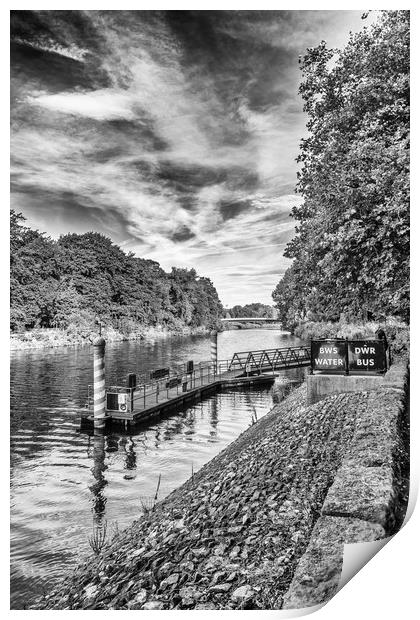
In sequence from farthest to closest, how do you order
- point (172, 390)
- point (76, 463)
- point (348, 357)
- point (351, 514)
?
1. point (172, 390)
2. point (76, 463)
3. point (348, 357)
4. point (351, 514)

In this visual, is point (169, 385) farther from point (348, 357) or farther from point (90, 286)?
point (348, 357)

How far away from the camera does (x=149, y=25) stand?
525cm

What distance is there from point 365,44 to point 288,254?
410 inches

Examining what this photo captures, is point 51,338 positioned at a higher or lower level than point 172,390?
higher

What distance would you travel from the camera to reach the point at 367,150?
8.30 m

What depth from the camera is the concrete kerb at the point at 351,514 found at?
3418 mm

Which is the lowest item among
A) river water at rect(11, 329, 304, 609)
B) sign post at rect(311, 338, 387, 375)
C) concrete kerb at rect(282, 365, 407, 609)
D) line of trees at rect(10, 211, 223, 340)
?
river water at rect(11, 329, 304, 609)

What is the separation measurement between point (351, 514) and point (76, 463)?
26.9 feet

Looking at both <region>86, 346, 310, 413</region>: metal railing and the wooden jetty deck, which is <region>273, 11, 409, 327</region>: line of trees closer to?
the wooden jetty deck

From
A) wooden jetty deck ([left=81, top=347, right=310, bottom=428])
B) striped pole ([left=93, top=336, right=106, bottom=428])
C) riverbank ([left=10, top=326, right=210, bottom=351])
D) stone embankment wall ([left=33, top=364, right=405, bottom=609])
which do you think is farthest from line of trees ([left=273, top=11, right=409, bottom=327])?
wooden jetty deck ([left=81, top=347, right=310, bottom=428])

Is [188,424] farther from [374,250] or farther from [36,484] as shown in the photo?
[374,250]

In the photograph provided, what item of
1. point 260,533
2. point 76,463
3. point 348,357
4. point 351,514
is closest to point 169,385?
point 76,463

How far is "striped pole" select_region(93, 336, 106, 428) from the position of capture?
1339cm
